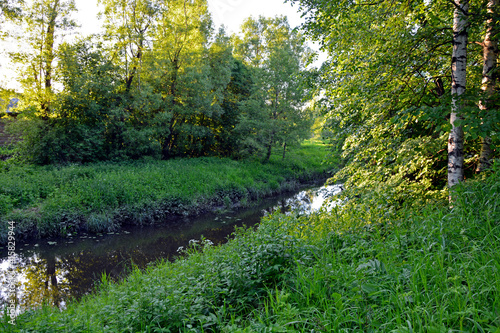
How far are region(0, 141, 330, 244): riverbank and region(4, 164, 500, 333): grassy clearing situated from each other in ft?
13.0

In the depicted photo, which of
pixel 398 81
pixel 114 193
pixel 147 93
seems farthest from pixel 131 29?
pixel 398 81

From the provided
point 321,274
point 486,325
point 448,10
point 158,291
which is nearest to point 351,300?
point 321,274

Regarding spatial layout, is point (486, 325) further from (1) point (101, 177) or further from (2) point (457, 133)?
(1) point (101, 177)

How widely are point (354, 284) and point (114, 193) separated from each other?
10761 mm

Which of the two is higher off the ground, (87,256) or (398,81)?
(398,81)

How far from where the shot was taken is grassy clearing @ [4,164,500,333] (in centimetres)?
226

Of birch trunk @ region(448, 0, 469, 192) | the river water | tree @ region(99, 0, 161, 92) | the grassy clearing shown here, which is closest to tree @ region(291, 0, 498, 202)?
birch trunk @ region(448, 0, 469, 192)

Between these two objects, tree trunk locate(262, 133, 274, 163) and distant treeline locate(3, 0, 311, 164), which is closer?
distant treeline locate(3, 0, 311, 164)

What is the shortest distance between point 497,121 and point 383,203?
5.94ft

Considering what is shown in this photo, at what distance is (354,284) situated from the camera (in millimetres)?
2729

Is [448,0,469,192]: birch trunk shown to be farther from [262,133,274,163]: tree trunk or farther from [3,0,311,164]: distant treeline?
[262,133,274,163]: tree trunk

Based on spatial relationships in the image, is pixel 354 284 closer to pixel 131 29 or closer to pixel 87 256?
pixel 87 256

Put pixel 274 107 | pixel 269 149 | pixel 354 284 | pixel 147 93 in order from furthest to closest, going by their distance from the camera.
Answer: pixel 269 149 → pixel 274 107 → pixel 147 93 → pixel 354 284

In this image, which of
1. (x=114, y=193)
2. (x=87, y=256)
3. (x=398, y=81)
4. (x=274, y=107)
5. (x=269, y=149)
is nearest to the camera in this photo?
(x=398, y=81)
